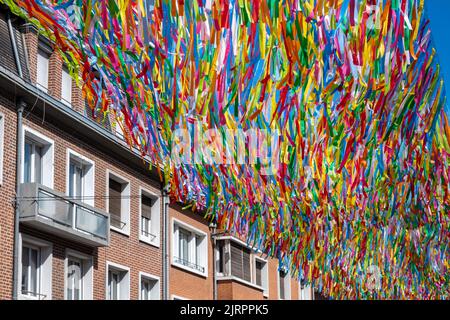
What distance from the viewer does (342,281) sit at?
57.2ft

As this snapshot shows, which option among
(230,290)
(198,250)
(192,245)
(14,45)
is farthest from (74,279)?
(230,290)

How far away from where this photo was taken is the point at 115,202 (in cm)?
2442

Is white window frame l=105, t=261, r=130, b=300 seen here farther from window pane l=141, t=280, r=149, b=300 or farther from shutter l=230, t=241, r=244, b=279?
shutter l=230, t=241, r=244, b=279

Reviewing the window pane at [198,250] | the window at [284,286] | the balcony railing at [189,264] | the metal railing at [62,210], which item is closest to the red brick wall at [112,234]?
the metal railing at [62,210]

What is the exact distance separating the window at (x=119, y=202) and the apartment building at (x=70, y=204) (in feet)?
0.10

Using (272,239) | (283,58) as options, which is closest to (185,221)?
(272,239)

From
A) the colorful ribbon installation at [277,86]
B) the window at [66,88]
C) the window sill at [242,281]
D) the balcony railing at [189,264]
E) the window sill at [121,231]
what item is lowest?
the colorful ribbon installation at [277,86]

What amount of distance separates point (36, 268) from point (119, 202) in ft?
15.4

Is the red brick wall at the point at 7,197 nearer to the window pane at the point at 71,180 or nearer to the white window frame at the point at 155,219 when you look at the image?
the window pane at the point at 71,180

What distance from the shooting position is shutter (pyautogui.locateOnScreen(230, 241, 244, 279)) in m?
31.5

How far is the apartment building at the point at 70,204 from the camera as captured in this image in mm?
19219

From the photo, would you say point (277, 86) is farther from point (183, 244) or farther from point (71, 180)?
point (183, 244)
